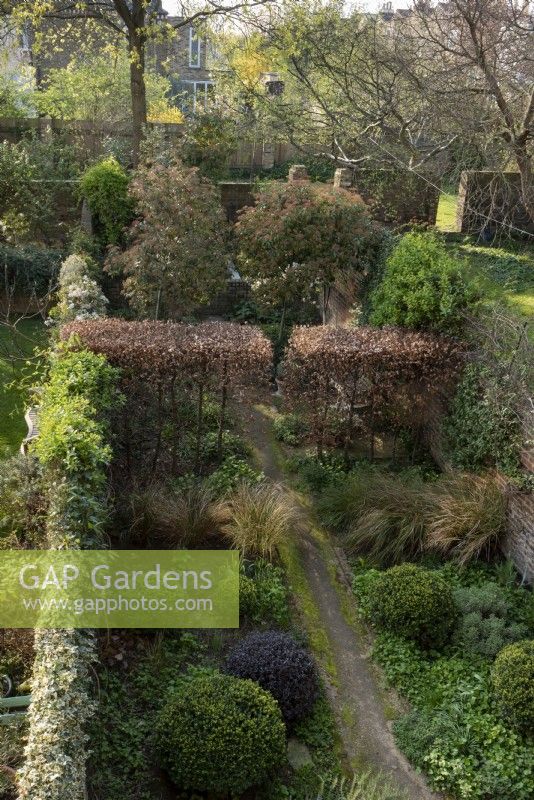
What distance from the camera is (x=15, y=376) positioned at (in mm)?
11094

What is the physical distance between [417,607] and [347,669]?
0.84 m

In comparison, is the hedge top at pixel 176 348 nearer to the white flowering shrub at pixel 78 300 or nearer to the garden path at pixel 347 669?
the white flowering shrub at pixel 78 300

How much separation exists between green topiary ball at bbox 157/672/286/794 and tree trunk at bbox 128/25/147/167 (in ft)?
43.6

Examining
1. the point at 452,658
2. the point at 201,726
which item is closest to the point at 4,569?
the point at 201,726

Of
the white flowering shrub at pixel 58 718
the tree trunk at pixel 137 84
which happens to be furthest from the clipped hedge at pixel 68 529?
the tree trunk at pixel 137 84

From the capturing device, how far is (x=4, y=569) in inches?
251

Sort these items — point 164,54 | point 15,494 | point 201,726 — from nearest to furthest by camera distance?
→ point 201,726, point 15,494, point 164,54

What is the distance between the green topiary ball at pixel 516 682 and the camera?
5.76 meters

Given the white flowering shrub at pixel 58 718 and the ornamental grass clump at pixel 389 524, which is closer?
the white flowering shrub at pixel 58 718

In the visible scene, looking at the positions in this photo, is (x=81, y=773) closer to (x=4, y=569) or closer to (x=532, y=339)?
(x=4, y=569)

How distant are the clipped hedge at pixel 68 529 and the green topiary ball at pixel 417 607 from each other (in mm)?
2733

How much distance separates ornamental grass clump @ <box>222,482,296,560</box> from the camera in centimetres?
757

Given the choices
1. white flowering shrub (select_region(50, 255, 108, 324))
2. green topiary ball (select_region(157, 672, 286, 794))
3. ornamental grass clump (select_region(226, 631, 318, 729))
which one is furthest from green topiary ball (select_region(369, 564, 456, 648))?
white flowering shrub (select_region(50, 255, 108, 324))

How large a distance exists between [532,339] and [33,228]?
1044cm
